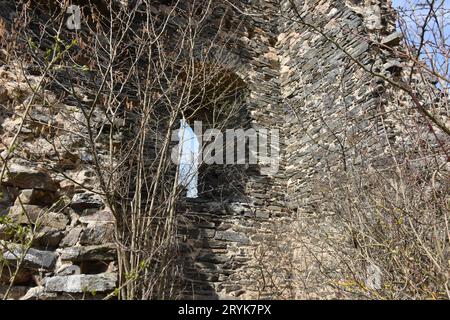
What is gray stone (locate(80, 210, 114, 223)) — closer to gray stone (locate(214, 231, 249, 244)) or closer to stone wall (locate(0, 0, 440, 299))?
stone wall (locate(0, 0, 440, 299))

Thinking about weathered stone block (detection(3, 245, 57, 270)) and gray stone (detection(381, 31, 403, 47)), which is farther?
gray stone (detection(381, 31, 403, 47))

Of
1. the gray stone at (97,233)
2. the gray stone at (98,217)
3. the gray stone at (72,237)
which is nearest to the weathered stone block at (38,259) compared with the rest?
the gray stone at (72,237)

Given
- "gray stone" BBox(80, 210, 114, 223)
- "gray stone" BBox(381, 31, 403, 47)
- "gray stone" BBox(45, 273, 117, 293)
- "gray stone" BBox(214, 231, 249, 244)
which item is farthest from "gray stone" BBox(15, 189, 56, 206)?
"gray stone" BBox(381, 31, 403, 47)

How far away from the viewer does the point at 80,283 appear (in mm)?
2643

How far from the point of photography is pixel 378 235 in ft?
8.81

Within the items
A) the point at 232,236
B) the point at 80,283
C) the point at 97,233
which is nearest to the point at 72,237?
the point at 97,233

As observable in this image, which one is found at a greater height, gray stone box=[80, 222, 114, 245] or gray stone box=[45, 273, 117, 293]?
gray stone box=[80, 222, 114, 245]

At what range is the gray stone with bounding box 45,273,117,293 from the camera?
2.61m

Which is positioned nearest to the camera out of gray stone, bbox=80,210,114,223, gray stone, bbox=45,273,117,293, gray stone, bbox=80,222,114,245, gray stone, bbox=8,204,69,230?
gray stone, bbox=45,273,117,293

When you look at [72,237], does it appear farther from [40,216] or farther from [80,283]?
[80,283]
